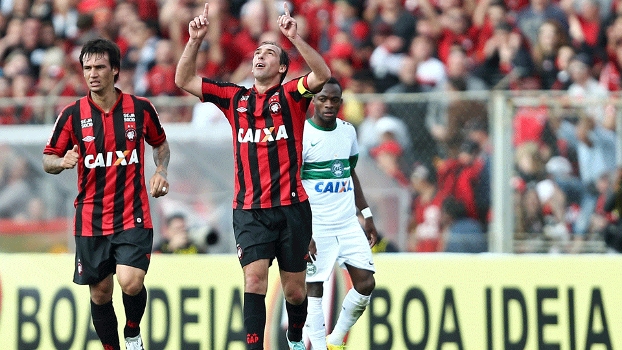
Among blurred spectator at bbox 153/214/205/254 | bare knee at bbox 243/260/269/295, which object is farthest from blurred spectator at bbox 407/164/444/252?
bare knee at bbox 243/260/269/295

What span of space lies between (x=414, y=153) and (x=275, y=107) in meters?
4.25

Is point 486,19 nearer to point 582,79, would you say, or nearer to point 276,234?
point 582,79

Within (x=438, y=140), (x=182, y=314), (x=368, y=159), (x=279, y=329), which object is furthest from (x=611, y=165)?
(x=182, y=314)

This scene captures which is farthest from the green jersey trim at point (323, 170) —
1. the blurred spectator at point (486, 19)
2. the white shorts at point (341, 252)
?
the blurred spectator at point (486, 19)

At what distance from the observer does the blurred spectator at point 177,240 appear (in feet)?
37.5

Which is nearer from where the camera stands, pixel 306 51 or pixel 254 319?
pixel 306 51

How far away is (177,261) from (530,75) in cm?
510

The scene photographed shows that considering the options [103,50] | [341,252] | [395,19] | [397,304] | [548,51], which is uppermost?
[395,19]

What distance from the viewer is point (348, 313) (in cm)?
906

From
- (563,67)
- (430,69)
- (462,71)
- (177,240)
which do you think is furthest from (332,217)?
(430,69)

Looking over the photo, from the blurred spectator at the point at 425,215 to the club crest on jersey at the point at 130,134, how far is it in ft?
Result: 14.5

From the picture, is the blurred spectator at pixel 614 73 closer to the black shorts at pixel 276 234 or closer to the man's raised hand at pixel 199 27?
the black shorts at pixel 276 234

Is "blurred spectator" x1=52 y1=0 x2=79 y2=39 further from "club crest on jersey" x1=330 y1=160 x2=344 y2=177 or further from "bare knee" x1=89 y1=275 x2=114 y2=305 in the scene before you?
"bare knee" x1=89 y1=275 x2=114 y2=305

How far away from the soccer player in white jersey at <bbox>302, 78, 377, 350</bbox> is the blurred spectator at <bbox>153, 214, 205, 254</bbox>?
259 cm
